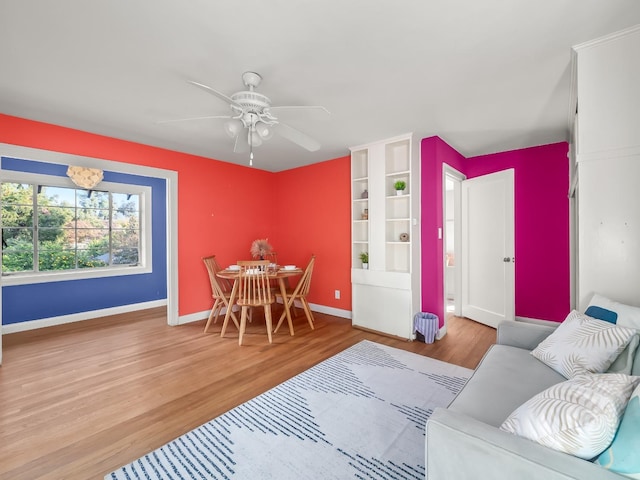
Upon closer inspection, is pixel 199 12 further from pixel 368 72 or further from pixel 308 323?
pixel 308 323

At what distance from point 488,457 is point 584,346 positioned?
1021 millimetres

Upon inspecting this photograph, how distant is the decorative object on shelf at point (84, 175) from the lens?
3193 millimetres

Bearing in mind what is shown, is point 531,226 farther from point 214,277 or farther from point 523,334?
point 214,277

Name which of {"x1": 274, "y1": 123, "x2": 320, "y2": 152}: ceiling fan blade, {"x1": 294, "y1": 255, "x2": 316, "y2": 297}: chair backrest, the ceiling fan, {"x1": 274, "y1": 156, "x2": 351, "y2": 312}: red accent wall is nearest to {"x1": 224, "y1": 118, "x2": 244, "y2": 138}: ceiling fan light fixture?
the ceiling fan

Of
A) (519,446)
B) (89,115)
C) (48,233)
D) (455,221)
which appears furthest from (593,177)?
(48,233)

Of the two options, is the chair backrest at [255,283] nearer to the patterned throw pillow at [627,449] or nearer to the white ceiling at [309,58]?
the white ceiling at [309,58]

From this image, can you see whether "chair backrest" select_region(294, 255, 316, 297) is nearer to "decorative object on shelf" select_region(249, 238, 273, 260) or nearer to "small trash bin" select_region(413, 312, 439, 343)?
"decorative object on shelf" select_region(249, 238, 273, 260)

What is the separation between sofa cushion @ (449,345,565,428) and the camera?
121 centimetres

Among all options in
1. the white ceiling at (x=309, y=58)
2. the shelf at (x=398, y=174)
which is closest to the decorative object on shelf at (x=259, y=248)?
the white ceiling at (x=309, y=58)

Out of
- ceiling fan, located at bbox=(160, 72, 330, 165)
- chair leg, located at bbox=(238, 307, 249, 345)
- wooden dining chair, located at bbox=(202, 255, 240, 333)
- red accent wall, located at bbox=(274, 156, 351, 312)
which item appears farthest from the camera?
red accent wall, located at bbox=(274, 156, 351, 312)

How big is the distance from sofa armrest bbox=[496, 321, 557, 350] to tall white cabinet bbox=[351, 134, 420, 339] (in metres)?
1.32

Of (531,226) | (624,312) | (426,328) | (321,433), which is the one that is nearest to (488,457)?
(321,433)

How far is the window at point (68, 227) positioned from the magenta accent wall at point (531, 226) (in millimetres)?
4672

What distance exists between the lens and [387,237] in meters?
3.67
